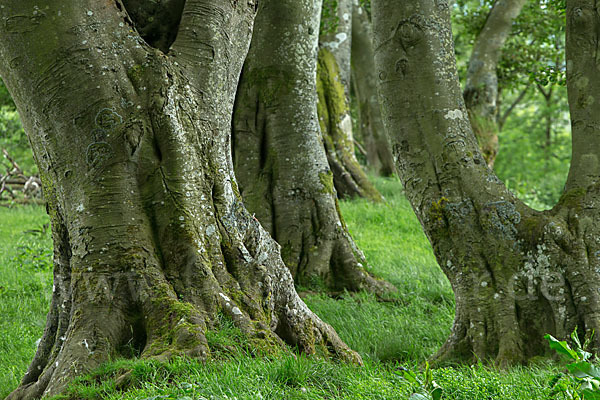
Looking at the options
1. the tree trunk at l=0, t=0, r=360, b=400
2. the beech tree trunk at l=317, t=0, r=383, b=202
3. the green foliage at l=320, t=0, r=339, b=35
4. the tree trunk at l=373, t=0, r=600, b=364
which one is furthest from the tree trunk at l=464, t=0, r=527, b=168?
the tree trunk at l=0, t=0, r=360, b=400

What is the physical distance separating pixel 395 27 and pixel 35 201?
36.3ft

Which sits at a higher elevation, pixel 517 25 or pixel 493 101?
pixel 517 25

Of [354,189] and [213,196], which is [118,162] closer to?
[213,196]

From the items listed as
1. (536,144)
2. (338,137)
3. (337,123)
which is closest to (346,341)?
(338,137)

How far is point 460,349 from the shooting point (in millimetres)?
4473

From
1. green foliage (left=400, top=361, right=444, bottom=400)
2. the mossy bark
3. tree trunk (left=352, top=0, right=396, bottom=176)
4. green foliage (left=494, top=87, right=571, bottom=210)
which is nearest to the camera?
green foliage (left=400, top=361, right=444, bottom=400)

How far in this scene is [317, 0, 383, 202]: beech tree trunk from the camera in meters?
10.6

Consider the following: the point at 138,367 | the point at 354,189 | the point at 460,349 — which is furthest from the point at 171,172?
the point at 354,189

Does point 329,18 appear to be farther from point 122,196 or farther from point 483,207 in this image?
point 122,196

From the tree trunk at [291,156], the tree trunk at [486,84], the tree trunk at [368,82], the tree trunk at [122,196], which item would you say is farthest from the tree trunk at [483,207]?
the tree trunk at [368,82]

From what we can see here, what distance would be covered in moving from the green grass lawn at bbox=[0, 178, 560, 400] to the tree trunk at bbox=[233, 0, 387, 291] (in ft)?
1.94

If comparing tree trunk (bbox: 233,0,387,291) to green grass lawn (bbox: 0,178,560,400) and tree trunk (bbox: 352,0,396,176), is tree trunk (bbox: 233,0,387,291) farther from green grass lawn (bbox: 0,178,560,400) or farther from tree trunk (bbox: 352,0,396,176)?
tree trunk (bbox: 352,0,396,176)

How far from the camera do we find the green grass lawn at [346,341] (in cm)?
287

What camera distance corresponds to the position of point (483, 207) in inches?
172
